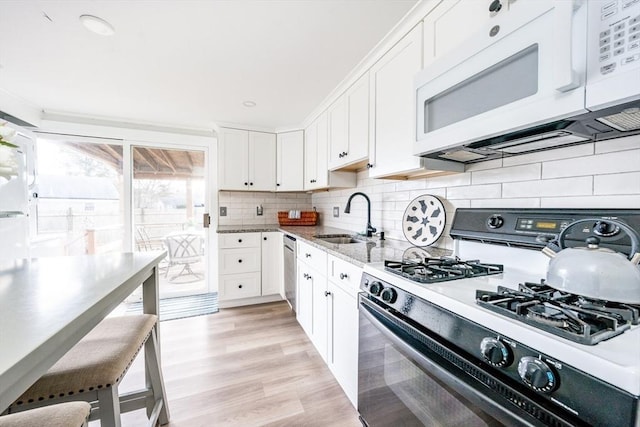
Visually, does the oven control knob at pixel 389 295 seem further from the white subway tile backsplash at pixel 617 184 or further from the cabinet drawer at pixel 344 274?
the white subway tile backsplash at pixel 617 184

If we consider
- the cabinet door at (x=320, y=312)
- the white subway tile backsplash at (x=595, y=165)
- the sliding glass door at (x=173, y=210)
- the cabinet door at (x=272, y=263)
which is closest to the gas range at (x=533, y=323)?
the white subway tile backsplash at (x=595, y=165)

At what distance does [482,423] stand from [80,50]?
2.71 m

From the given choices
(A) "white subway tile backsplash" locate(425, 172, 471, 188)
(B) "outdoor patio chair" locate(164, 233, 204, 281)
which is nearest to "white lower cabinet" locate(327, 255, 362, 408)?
(A) "white subway tile backsplash" locate(425, 172, 471, 188)

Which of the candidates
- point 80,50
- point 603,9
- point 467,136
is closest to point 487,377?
point 467,136

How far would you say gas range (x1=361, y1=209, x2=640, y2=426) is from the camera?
0.45 metres

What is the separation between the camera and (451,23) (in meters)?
1.19

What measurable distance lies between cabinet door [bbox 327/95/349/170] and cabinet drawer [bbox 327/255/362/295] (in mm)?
940

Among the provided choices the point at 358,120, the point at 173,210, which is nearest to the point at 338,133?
the point at 358,120

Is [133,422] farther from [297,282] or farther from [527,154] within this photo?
[527,154]

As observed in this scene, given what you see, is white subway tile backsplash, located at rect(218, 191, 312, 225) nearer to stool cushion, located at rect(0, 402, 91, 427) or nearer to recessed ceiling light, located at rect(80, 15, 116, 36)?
recessed ceiling light, located at rect(80, 15, 116, 36)

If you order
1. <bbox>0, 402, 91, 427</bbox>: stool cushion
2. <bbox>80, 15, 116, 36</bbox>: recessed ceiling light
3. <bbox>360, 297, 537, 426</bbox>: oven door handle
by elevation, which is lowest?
<bbox>0, 402, 91, 427</bbox>: stool cushion

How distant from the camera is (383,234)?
6.95 ft

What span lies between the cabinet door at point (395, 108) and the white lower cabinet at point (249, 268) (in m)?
1.76

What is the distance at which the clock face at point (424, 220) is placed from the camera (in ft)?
5.18
